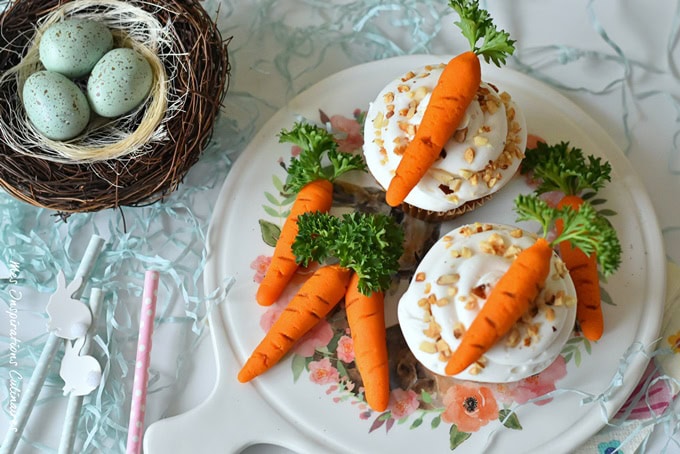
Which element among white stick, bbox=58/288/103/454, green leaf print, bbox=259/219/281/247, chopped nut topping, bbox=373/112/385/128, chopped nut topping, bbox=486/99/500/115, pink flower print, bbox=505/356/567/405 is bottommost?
white stick, bbox=58/288/103/454

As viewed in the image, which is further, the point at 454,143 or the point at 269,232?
the point at 269,232

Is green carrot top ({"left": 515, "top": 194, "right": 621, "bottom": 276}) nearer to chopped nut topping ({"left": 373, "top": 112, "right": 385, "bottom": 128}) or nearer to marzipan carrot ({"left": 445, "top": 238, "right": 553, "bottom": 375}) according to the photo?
marzipan carrot ({"left": 445, "top": 238, "right": 553, "bottom": 375})

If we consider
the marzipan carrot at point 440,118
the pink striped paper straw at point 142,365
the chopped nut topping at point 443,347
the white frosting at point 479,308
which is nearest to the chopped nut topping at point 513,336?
the white frosting at point 479,308

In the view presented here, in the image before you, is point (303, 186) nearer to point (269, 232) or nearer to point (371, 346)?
point (269, 232)

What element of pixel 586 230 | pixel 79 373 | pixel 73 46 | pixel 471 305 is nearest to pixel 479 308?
pixel 471 305

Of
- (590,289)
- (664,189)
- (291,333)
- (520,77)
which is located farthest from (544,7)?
(291,333)

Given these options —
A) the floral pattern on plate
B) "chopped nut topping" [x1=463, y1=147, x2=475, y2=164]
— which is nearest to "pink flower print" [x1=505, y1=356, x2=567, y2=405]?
the floral pattern on plate

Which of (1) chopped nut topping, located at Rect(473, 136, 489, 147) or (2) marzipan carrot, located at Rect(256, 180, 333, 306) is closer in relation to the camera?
(1) chopped nut topping, located at Rect(473, 136, 489, 147)
